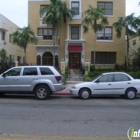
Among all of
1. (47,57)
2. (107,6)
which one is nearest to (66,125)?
(47,57)

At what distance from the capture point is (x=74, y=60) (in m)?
29.9

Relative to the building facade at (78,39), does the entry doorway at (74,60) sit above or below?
below

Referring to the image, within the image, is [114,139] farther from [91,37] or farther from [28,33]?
[91,37]

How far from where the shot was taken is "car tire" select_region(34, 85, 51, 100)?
1234cm

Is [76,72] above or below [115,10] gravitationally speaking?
below

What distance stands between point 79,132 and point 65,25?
24.9m

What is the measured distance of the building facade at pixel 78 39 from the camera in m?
29.4

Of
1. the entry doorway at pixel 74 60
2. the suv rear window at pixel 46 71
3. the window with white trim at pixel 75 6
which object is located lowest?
the suv rear window at pixel 46 71

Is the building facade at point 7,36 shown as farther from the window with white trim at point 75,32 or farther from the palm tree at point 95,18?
the palm tree at point 95,18

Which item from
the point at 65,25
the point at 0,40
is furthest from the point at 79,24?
the point at 0,40

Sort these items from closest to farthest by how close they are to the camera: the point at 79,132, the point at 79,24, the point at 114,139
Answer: the point at 114,139
the point at 79,132
the point at 79,24

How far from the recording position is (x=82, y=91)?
12.9m

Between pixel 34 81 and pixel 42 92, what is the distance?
0.72m

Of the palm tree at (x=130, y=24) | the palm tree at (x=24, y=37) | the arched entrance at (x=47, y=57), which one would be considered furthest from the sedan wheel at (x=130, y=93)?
Answer: the arched entrance at (x=47, y=57)
